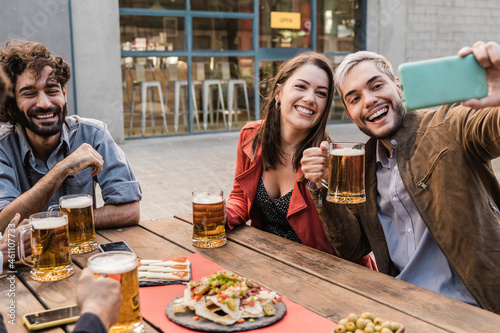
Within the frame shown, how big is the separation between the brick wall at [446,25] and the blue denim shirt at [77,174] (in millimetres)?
10456

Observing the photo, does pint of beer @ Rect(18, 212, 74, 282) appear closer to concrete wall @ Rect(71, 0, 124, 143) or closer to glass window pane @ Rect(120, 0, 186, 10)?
concrete wall @ Rect(71, 0, 124, 143)

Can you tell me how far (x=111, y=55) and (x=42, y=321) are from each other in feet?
27.5

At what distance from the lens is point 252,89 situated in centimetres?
1136

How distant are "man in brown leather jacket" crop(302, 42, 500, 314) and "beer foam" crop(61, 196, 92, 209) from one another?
0.94 metres

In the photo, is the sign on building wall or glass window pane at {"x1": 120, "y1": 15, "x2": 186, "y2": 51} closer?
glass window pane at {"x1": 120, "y1": 15, "x2": 186, "y2": 51}

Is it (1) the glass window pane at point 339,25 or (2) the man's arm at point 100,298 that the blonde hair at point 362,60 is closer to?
(2) the man's arm at point 100,298

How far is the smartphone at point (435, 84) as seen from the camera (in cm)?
135

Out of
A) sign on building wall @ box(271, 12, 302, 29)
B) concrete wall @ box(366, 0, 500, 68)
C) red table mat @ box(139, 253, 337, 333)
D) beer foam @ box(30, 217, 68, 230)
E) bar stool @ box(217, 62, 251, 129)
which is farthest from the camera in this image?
concrete wall @ box(366, 0, 500, 68)

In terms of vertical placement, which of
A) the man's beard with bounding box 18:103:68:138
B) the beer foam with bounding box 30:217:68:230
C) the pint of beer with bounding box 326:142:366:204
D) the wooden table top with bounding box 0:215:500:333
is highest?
the man's beard with bounding box 18:103:68:138

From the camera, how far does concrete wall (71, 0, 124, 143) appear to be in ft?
29.3

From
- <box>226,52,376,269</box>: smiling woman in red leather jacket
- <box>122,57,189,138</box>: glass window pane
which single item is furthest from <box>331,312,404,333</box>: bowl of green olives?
<box>122,57,189,138</box>: glass window pane

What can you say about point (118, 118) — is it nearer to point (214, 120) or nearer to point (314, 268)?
point (214, 120)

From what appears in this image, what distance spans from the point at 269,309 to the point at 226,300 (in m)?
0.14

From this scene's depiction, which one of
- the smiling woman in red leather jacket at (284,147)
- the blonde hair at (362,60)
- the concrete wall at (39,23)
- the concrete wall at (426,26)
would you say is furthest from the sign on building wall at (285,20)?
the blonde hair at (362,60)
